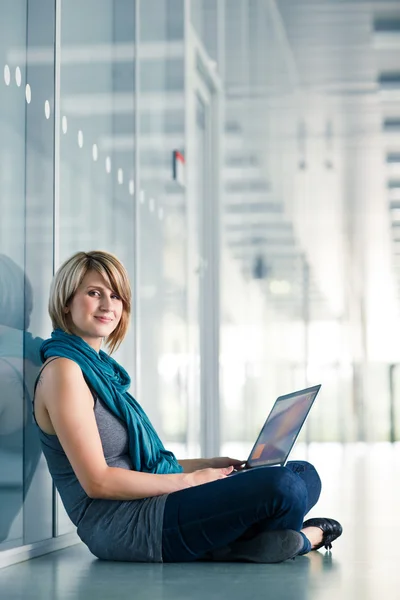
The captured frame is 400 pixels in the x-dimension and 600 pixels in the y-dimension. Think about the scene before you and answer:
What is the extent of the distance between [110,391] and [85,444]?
29 centimetres

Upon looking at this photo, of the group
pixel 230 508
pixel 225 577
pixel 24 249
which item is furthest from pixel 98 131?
pixel 225 577

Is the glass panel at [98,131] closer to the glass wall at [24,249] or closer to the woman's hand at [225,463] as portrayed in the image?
the glass wall at [24,249]

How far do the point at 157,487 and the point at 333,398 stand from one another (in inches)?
416

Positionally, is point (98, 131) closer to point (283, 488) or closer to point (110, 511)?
point (110, 511)

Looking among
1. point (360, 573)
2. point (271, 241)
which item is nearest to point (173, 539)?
point (360, 573)

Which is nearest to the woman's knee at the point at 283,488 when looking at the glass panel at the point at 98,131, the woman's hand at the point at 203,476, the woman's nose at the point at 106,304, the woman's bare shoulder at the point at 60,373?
the woman's hand at the point at 203,476

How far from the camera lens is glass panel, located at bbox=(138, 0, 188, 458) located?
4379 millimetres

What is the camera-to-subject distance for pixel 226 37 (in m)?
6.77

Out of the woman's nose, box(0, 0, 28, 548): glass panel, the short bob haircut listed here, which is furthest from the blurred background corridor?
the woman's nose

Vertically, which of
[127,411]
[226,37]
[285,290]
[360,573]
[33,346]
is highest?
[226,37]

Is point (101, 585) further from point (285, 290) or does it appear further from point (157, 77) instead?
point (285, 290)

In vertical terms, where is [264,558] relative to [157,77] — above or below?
below

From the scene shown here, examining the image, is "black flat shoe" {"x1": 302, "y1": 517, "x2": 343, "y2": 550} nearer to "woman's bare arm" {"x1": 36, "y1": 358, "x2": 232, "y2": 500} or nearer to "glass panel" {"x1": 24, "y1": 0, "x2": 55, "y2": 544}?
"woman's bare arm" {"x1": 36, "y1": 358, "x2": 232, "y2": 500}

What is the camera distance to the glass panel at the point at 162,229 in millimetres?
4379
